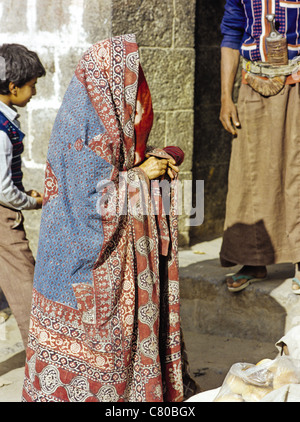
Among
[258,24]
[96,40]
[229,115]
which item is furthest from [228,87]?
[96,40]

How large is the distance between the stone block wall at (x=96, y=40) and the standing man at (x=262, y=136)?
2.26 feet

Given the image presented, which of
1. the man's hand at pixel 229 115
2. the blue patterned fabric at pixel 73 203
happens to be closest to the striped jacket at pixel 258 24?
the man's hand at pixel 229 115

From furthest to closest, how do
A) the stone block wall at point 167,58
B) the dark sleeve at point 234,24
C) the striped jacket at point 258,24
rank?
the stone block wall at point 167,58
the dark sleeve at point 234,24
the striped jacket at point 258,24

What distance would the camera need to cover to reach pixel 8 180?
3.42 meters

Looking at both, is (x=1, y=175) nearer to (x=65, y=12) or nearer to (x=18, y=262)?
(x=18, y=262)

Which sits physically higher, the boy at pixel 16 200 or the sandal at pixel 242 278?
the boy at pixel 16 200

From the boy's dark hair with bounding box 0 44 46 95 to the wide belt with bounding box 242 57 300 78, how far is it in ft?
4.62

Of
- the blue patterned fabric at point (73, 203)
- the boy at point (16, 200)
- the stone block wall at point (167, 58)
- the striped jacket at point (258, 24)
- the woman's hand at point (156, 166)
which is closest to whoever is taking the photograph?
the blue patterned fabric at point (73, 203)

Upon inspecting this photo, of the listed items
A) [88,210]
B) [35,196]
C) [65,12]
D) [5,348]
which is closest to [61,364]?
[88,210]

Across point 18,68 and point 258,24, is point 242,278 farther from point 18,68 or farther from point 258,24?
point 18,68

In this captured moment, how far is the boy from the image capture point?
3.51 meters

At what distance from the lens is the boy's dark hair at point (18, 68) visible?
353cm

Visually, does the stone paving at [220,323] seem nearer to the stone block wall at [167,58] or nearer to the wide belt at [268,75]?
the stone block wall at [167,58]

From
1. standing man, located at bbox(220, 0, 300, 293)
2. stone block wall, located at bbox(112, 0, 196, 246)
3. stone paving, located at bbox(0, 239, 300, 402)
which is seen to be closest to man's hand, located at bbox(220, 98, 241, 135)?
standing man, located at bbox(220, 0, 300, 293)
